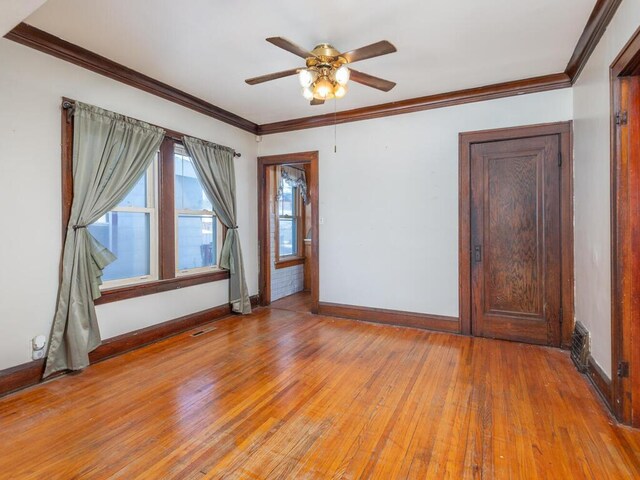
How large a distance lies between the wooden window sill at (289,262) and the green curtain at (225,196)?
1058 mm

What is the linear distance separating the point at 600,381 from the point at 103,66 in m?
4.77

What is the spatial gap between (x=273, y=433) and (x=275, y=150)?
12.8 feet

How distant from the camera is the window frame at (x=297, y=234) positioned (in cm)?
559

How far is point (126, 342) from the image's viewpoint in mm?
3234

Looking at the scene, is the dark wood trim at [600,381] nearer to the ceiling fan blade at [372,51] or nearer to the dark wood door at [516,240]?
the dark wood door at [516,240]

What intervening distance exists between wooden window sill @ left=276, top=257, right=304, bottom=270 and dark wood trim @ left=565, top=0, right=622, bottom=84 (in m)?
4.45

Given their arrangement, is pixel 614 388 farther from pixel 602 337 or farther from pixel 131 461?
pixel 131 461

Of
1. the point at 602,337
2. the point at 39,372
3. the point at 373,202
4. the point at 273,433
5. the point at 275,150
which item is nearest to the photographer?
the point at 273,433

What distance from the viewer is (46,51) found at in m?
2.63

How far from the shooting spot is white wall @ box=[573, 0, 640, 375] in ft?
7.35

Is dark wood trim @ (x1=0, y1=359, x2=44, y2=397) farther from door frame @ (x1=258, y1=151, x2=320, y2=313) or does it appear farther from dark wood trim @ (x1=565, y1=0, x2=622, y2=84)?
dark wood trim @ (x1=565, y1=0, x2=622, y2=84)

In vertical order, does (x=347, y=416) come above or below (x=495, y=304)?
below

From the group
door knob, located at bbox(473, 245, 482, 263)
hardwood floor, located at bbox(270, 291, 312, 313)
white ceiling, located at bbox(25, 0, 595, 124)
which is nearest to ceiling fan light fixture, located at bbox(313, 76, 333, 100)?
white ceiling, located at bbox(25, 0, 595, 124)

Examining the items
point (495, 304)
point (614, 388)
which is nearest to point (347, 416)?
point (614, 388)
